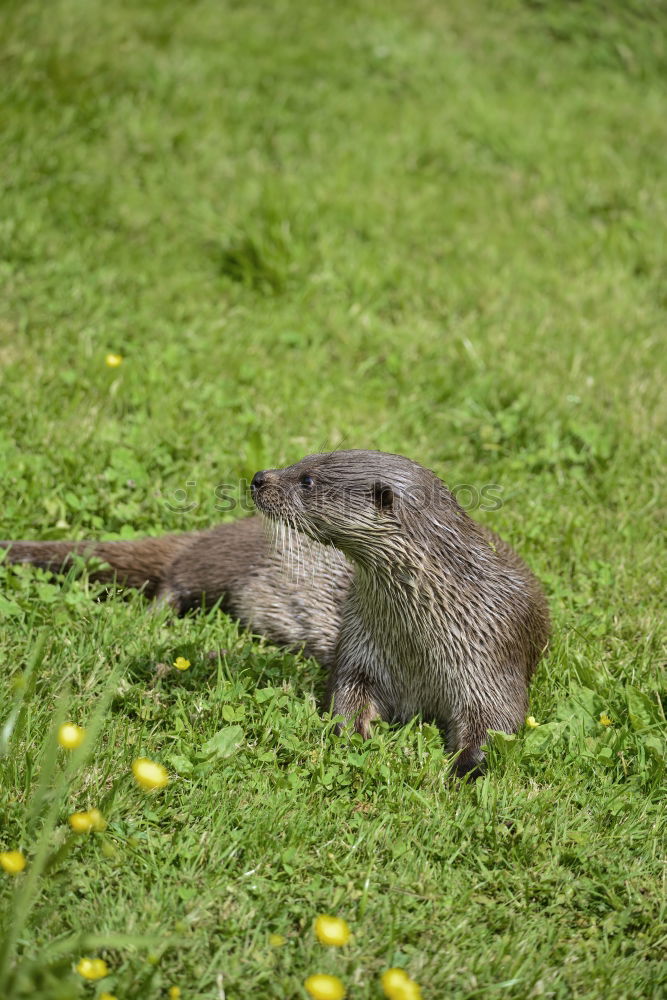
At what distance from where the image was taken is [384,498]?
2.51 meters

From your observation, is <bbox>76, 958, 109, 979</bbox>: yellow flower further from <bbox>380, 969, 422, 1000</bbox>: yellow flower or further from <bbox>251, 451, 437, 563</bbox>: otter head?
<bbox>251, 451, 437, 563</bbox>: otter head

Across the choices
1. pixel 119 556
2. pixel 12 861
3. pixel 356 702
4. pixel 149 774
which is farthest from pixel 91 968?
pixel 119 556

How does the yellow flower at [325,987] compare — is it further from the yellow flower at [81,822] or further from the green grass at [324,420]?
the yellow flower at [81,822]

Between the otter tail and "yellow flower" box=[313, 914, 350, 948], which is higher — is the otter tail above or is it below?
below

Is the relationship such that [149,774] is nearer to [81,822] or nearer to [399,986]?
[81,822]

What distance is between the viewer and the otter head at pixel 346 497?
2.51 metres

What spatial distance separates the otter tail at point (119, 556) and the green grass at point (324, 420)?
8 cm

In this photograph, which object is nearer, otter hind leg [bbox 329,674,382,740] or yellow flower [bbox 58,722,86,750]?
yellow flower [bbox 58,722,86,750]

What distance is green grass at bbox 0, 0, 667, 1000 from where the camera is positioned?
2008 mm

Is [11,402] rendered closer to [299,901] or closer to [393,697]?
[393,697]

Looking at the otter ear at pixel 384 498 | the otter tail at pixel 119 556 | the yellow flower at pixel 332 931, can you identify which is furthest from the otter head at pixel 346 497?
the yellow flower at pixel 332 931

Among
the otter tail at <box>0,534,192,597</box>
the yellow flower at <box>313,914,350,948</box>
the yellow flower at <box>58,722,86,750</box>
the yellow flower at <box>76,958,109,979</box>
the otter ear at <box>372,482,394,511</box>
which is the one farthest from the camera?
the otter tail at <box>0,534,192,597</box>

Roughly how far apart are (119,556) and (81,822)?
4.20 ft

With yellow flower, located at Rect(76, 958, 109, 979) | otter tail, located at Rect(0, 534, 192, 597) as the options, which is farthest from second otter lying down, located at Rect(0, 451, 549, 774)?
yellow flower, located at Rect(76, 958, 109, 979)
